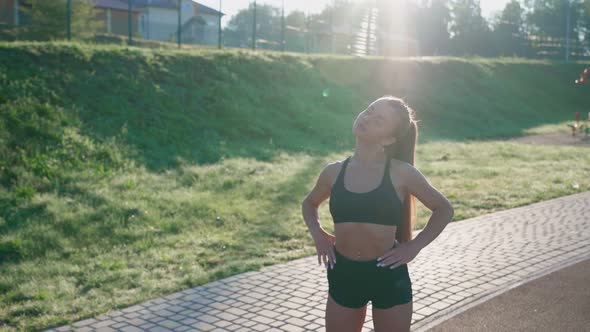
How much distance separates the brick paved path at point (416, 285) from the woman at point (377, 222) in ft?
6.11

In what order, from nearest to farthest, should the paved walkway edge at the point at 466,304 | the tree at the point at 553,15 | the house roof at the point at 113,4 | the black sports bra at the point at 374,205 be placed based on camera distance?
the black sports bra at the point at 374,205 → the paved walkway edge at the point at 466,304 → the house roof at the point at 113,4 → the tree at the point at 553,15

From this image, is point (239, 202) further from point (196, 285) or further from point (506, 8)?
point (506, 8)

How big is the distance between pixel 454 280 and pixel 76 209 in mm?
5590

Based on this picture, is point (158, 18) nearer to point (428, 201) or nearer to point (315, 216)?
point (315, 216)

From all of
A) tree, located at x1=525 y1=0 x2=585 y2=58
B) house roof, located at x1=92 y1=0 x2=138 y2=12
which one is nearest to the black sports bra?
house roof, located at x1=92 y1=0 x2=138 y2=12

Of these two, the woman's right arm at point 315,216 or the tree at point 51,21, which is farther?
the tree at point 51,21

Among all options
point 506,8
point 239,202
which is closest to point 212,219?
point 239,202

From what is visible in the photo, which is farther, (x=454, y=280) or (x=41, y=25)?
(x=41, y=25)

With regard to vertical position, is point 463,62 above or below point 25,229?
above

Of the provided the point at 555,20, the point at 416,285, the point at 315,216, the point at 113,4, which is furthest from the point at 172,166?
the point at 555,20

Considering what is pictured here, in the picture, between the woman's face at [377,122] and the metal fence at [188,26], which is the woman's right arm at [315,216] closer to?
the woman's face at [377,122]

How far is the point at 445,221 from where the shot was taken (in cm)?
328

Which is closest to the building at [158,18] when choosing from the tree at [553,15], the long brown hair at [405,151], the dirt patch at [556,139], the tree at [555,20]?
the dirt patch at [556,139]

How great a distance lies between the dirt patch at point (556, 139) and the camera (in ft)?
72.1
